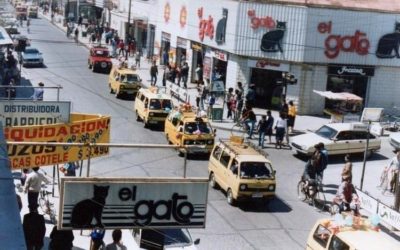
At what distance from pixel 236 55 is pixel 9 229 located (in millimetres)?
34156

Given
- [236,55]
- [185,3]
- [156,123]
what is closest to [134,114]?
[156,123]

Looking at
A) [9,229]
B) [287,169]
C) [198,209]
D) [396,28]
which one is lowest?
[287,169]

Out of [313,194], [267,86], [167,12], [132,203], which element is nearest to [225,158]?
[313,194]

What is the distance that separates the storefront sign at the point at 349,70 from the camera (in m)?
39.7

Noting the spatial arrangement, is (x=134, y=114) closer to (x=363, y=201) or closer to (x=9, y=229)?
(x=363, y=201)

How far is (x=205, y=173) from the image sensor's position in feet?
85.0

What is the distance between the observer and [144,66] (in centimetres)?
5509

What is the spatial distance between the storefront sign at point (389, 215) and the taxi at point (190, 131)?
26.1ft

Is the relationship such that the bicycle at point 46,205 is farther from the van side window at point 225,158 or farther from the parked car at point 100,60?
the parked car at point 100,60

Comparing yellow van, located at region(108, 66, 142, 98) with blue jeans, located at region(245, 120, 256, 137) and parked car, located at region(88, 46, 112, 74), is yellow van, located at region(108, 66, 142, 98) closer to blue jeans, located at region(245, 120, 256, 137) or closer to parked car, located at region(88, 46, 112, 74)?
blue jeans, located at region(245, 120, 256, 137)

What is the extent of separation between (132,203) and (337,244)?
575cm

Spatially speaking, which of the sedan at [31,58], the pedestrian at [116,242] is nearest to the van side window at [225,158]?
the pedestrian at [116,242]

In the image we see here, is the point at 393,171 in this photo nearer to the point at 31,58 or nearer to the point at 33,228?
the point at 33,228

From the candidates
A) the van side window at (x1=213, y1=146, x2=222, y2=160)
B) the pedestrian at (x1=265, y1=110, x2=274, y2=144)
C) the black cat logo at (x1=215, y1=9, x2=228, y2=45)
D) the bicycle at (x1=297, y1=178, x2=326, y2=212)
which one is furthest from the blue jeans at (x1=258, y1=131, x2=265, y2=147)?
the black cat logo at (x1=215, y1=9, x2=228, y2=45)
